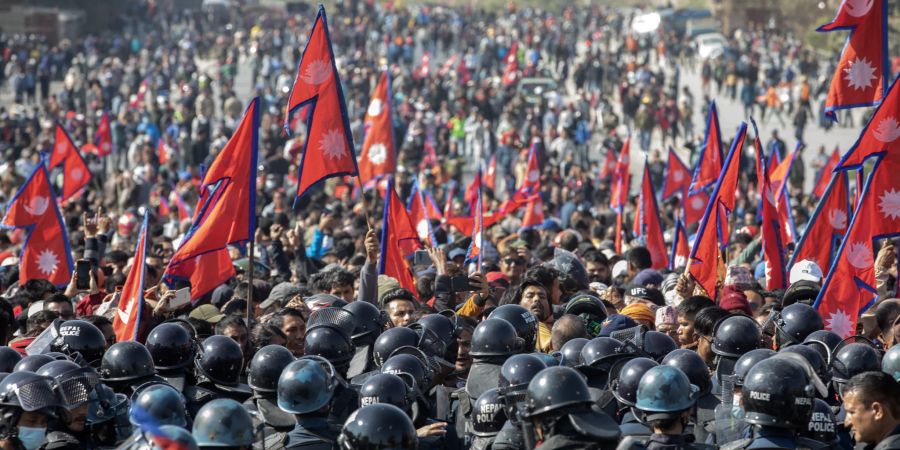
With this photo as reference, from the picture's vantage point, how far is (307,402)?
6.43 m

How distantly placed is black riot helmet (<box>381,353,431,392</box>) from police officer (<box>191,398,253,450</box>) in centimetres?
168

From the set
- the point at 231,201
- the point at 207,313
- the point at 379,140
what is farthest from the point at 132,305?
the point at 379,140

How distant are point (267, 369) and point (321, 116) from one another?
4320 millimetres

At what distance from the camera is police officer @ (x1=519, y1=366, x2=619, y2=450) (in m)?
5.53

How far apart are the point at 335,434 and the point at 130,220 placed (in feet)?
39.2

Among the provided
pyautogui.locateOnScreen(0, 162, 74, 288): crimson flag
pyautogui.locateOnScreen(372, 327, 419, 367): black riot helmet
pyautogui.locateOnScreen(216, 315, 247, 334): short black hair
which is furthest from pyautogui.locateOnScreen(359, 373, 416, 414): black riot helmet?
pyautogui.locateOnScreen(0, 162, 74, 288): crimson flag

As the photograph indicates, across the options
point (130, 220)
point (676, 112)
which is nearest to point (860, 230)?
point (130, 220)

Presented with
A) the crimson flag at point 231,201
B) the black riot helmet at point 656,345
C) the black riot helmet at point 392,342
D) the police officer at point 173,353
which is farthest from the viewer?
the crimson flag at point 231,201

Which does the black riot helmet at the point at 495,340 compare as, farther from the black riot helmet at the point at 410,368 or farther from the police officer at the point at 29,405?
the police officer at the point at 29,405

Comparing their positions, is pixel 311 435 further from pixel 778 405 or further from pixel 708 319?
pixel 708 319

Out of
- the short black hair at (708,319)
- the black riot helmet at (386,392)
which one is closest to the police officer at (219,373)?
the black riot helmet at (386,392)

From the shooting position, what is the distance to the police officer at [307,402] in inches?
253

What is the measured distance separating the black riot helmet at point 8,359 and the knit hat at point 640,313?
3930mm

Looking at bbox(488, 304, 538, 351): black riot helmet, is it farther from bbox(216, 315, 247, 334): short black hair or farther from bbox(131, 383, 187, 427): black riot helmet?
bbox(131, 383, 187, 427): black riot helmet
